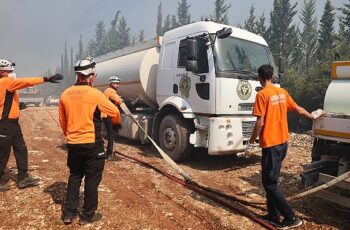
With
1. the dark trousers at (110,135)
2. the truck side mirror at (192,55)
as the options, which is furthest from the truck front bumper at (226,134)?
the dark trousers at (110,135)

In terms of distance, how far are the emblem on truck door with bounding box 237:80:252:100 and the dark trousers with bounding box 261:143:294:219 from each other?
2.81 m

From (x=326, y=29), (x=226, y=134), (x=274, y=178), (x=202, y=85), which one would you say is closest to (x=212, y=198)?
(x=274, y=178)

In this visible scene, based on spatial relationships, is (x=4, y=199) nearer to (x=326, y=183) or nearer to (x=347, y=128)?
(x=326, y=183)

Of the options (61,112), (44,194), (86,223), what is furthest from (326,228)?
(44,194)

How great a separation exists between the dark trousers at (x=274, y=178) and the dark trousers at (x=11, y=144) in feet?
13.3

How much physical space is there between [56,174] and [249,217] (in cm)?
394

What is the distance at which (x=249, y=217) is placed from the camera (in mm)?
4547

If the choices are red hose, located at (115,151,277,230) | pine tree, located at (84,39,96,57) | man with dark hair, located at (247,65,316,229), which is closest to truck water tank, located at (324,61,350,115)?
man with dark hair, located at (247,65,316,229)

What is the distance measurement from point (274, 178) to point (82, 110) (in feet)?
8.58

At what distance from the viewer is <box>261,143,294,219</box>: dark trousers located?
4.18 meters

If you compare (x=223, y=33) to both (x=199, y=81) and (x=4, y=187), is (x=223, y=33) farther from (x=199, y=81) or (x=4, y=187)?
(x=4, y=187)

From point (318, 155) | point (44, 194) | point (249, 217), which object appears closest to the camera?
point (249, 217)

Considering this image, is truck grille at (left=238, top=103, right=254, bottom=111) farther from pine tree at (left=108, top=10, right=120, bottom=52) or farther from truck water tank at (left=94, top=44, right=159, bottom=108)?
pine tree at (left=108, top=10, right=120, bottom=52)

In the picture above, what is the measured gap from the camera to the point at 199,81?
7.11m
